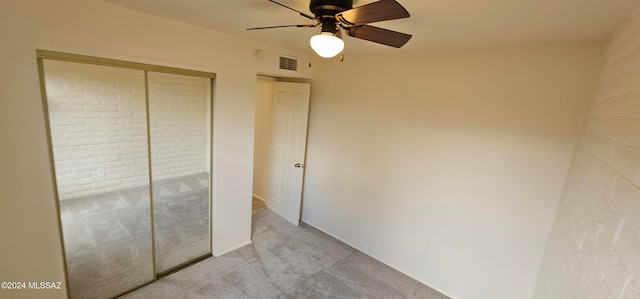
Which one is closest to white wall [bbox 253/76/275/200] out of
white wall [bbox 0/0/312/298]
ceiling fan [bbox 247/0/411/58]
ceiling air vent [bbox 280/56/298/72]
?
ceiling air vent [bbox 280/56/298/72]

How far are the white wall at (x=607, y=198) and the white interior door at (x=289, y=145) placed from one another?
2730 millimetres

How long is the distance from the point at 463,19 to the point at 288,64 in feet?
6.91

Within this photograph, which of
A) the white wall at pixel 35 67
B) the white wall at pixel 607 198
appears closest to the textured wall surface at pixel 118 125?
the white wall at pixel 35 67

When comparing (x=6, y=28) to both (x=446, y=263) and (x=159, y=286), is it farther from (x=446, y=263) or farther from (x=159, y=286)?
(x=446, y=263)

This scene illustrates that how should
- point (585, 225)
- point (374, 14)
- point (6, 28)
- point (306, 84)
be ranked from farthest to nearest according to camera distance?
point (306, 84)
point (6, 28)
point (585, 225)
point (374, 14)

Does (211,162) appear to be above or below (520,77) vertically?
below

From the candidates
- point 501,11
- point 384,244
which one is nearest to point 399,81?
point 501,11

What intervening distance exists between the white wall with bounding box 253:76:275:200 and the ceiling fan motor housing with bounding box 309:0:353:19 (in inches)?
108

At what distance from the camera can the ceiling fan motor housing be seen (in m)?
1.25

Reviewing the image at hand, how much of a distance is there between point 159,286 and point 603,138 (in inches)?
140

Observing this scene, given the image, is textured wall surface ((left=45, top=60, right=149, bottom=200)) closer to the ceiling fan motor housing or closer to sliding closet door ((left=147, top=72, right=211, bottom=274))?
sliding closet door ((left=147, top=72, right=211, bottom=274))

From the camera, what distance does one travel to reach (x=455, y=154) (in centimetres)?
251

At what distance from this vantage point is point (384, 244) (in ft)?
10.2

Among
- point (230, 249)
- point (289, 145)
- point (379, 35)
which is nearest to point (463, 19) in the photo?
point (379, 35)
